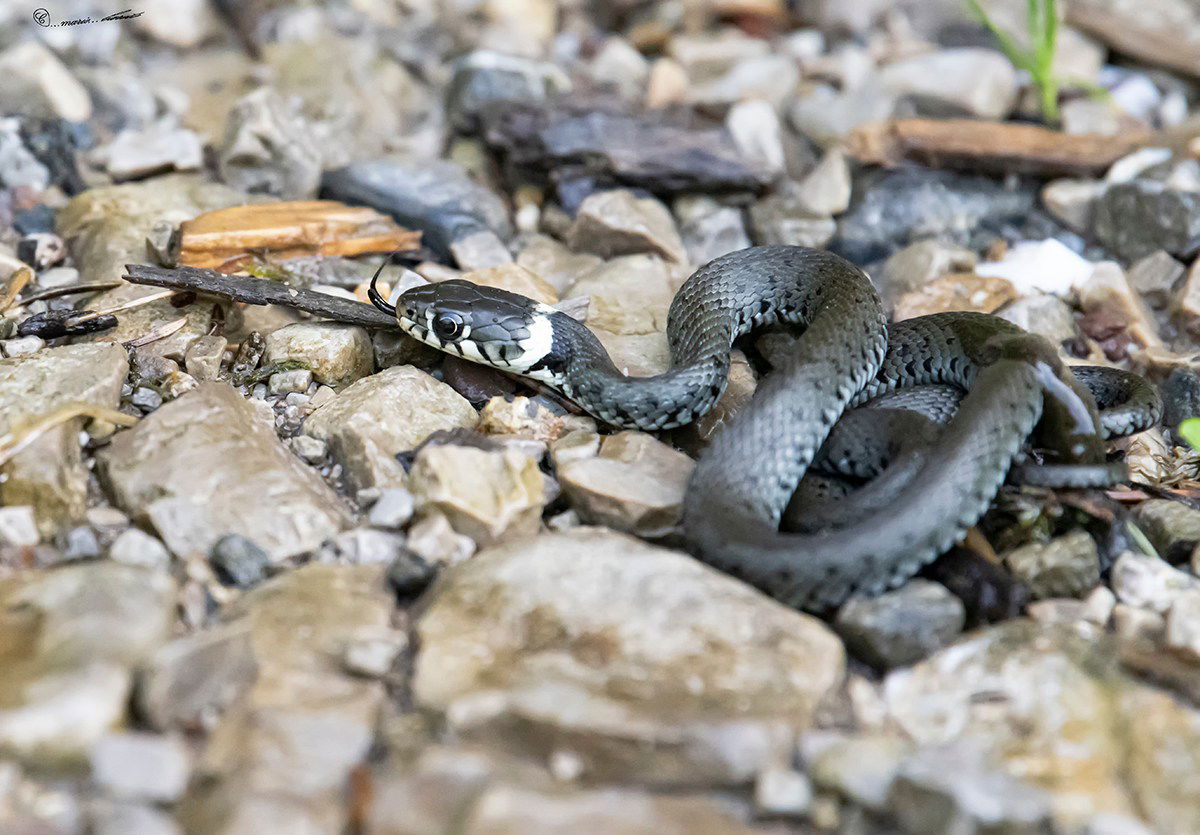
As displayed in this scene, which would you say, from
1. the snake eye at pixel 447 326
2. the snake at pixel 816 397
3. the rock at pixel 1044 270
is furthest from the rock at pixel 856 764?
the rock at pixel 1044 270

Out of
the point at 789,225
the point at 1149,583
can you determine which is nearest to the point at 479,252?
the point at 789,225

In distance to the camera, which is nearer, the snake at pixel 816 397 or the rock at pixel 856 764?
the rock at pixel 856 764

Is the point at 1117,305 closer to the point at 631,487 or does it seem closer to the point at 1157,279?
the point at 1157,279

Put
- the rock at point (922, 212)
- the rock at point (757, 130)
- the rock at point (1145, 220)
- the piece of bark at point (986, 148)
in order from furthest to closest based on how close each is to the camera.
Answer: the rock at point (757, 130), the piece of bark at point (986, 148), the rock at point (922, 212), the rock at point (1145, 220)

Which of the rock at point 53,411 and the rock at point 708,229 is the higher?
the rock at point 53,411

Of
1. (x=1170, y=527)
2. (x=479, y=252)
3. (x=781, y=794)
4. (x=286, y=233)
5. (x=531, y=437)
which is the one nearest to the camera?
(x=781, y=794)

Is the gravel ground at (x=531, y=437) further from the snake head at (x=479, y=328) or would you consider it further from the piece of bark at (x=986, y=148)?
the snake head at (x=479, y=328)
